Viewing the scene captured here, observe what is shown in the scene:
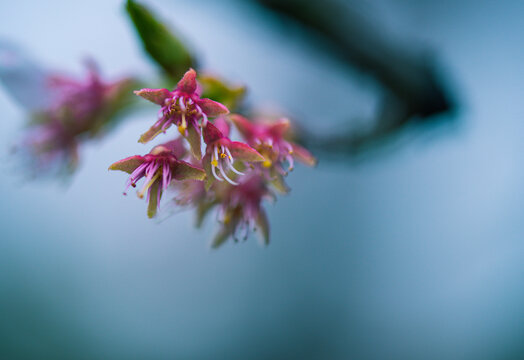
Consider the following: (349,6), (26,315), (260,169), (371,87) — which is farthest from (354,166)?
(26,315)

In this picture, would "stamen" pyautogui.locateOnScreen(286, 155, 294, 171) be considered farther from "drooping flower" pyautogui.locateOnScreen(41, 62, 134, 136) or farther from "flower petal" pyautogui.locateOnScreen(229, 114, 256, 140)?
"drooping flower" pyautogui.locateOnScreen(41, 62, 134, 136)

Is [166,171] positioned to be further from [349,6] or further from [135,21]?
[349,6]

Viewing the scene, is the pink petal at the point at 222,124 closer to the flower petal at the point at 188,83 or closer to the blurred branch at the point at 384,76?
the flower petal at the point at 188,83

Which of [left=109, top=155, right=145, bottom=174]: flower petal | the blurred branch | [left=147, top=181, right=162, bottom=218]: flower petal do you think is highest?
the blurred branch

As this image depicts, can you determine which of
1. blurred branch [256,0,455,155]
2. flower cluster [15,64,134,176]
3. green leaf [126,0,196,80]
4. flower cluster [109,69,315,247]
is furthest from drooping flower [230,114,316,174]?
blurred branch [256,0,455,155]

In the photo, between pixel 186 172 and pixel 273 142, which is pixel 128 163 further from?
pixel 273 142

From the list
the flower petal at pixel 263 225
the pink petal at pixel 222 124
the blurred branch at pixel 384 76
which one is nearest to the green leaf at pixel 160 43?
the pink petal at pixel 222 124
